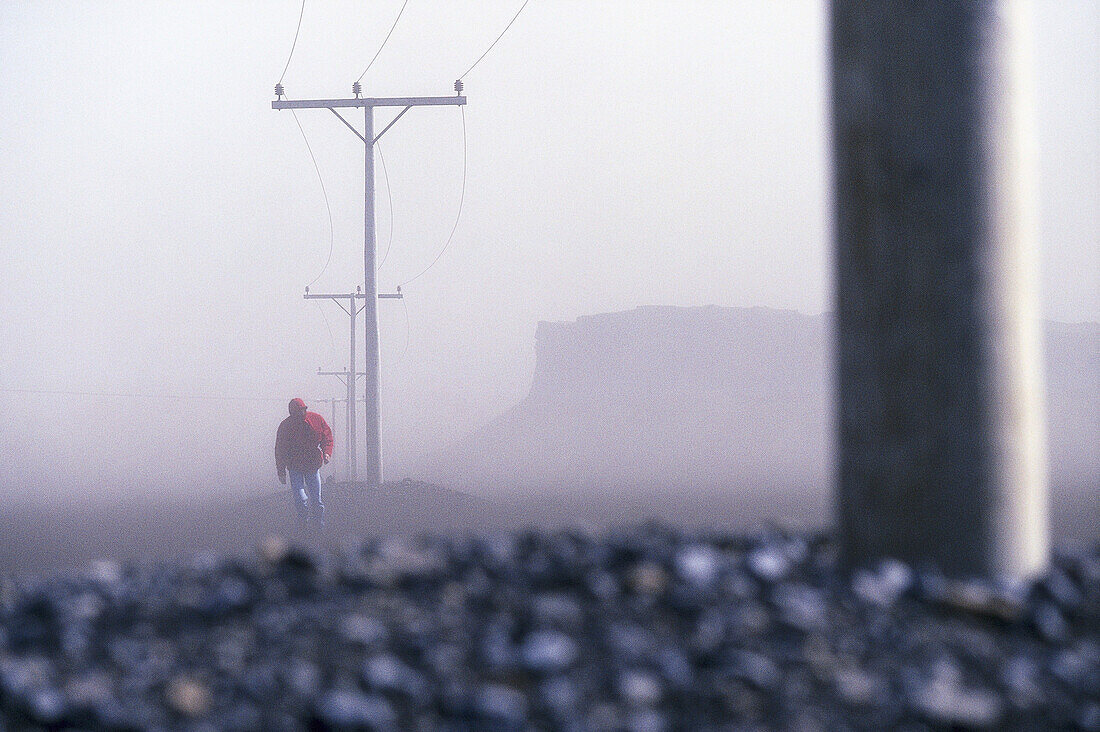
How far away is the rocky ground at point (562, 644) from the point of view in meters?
2.21

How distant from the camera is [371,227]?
16125mm

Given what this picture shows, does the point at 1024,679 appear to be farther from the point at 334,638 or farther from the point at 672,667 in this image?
the point at 334,638

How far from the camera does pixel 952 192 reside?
279 cm

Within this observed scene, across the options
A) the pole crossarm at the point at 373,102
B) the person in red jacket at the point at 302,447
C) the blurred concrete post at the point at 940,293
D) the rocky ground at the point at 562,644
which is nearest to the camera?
the rocky ground at the point at 562,644

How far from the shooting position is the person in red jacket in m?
10.9

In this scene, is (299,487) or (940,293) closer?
(940,293)

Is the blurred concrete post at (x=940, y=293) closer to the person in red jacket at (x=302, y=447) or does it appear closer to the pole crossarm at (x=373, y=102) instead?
the person in red jacket at (x=302, y=447)

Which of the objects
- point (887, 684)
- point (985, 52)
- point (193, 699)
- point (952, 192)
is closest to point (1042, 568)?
point (887, 684)

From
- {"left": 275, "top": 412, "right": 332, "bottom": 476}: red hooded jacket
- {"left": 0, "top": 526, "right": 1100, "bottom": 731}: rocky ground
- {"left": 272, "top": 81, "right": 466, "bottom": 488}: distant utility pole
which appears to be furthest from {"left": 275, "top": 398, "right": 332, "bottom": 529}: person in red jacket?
{"left": 0, "top": 526, "right": 1100, "bottom": 731}: rocky ground

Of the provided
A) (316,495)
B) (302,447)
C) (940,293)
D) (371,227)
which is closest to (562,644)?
(940,293)

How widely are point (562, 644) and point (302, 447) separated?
899 cm

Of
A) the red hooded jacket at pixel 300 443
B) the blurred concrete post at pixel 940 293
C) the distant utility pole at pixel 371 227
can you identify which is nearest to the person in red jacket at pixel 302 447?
the red hooded jacket at pixel 300 443

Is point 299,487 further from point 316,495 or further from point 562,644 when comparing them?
point 562,644

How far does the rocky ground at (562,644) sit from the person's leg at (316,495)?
8.10 meters
